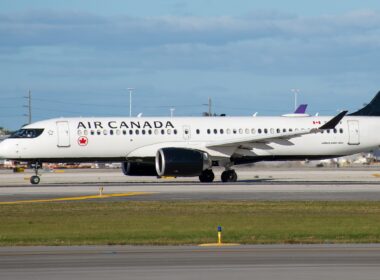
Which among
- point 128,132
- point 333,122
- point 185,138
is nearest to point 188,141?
point 185,138

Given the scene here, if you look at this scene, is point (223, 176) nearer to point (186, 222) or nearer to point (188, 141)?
point (188, 141)

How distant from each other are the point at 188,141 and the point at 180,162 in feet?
12.3

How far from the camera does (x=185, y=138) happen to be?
190ft

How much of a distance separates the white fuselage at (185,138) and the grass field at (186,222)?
51.1 ft

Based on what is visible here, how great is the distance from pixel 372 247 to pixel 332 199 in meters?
18.6

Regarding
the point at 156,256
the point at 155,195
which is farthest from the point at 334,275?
the point at 155,195

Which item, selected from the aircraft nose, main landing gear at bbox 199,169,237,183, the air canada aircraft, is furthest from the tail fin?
the aircraft nose

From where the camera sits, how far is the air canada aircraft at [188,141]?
55.7m

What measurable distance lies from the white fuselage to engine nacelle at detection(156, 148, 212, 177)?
2194mm

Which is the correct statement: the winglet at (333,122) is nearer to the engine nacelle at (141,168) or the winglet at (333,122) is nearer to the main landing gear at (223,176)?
the main landing gear at (223,176)

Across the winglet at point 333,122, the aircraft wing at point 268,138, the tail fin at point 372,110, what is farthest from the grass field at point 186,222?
the tail fin at point 372,110

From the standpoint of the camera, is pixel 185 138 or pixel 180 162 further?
pixel 185 138

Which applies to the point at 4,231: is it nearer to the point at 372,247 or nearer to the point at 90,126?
the point at 372,247

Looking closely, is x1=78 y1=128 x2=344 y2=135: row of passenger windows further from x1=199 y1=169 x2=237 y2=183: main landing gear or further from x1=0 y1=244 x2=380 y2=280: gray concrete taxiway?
x1=0 y1=244 x2=380 y2=280: gray concrete taxiway
